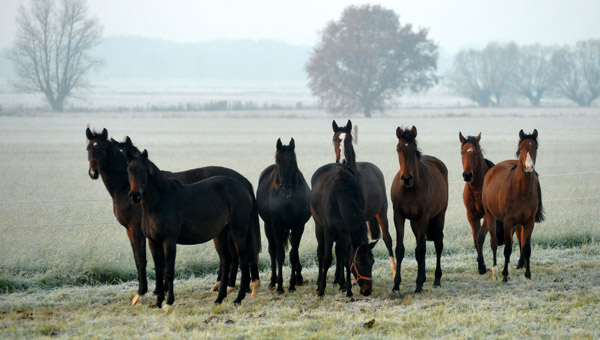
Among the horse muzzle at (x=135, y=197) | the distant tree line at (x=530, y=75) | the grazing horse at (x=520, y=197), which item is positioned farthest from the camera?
the distant tree line at (x=530, y=75)

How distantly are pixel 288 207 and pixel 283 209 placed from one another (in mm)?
66

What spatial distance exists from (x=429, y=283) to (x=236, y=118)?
49669 millimetres

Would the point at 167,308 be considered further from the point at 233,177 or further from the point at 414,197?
the point at 414,197

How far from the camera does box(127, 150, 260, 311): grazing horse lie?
7.25 metres

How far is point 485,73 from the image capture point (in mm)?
89125

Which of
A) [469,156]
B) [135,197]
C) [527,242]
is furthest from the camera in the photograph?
[469,156]

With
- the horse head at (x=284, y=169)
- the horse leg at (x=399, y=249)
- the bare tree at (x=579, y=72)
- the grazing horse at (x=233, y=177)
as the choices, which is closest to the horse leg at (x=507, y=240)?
the horse leg at (x=399, y=249)

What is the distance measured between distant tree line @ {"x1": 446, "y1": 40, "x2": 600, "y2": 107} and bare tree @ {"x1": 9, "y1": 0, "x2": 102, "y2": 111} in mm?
48490

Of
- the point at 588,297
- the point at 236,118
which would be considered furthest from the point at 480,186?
the point at 236,118

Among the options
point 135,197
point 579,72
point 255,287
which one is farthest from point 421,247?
point 579,72

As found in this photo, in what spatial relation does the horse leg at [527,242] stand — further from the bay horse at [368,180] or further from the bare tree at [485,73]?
the bare tree at [485,73]

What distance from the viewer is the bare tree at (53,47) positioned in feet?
180

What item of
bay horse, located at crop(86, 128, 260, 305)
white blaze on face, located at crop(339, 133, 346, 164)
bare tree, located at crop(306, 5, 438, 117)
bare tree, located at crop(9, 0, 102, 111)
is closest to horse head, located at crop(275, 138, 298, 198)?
Answer: white blaze on face, located at crop(339, 133, 346, 164)

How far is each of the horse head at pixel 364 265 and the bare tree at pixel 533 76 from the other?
272 feet
